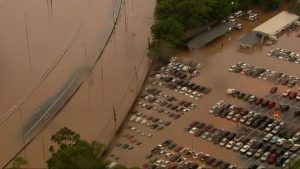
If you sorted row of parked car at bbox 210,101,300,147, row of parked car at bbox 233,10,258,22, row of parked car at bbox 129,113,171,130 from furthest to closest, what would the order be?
row of parked car at bbox 233,10,258,22
row of parked car at bbox 129,113,171,130
row of parked car at bbox 210,101,300,147

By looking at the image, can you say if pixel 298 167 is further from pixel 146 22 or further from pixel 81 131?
pixel 146 22

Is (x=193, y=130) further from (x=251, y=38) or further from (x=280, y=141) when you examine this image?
(x=251, y=38)

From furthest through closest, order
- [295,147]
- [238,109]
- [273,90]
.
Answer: [273,90]
[238,109]
[295,147]

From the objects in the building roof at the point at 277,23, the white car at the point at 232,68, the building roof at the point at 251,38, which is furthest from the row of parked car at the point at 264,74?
the building roof at the point at 277,23

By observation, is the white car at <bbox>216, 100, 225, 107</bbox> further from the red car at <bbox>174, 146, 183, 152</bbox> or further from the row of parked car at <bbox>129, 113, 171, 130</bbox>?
the red car at <bbox>174, 146, 183, 152</bbox>

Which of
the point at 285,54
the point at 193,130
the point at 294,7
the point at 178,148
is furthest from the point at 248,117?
the point at 294,7

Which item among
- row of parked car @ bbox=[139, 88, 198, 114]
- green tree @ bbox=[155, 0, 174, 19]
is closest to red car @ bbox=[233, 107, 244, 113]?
row of parked car @ bbox=[139, 88, 198, 114]

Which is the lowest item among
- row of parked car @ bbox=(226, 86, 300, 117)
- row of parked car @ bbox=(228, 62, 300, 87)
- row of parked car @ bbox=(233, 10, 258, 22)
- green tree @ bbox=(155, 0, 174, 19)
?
row of parked car @ bbox=(226, 86, 300, 117)
